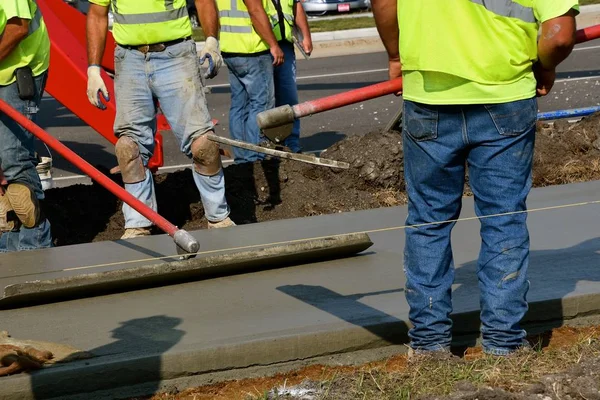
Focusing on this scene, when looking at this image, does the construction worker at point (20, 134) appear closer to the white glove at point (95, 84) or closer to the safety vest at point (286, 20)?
the white glove at point (95, 84)

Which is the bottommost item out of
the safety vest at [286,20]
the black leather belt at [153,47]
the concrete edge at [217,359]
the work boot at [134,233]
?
the work boot at [134,233]

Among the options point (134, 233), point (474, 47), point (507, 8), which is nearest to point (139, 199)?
point (134, 233)

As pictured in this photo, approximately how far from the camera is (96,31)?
661cm

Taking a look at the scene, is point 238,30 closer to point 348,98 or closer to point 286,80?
point 286,80

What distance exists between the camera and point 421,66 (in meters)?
4.09

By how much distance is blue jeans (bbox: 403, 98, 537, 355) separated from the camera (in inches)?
160

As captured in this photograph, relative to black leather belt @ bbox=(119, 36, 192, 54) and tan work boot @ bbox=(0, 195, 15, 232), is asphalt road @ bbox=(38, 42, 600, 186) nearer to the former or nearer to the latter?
tan work boot @ bbox=(0, 195, 15, 232)

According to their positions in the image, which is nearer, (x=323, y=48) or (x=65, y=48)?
(x=65, y=48)

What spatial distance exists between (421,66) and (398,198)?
3445 mm

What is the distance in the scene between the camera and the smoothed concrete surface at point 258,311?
13.7 ft

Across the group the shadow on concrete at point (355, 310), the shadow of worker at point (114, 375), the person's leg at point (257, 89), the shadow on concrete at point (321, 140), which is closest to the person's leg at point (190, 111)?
the shadow on concrete at point (355, 310)

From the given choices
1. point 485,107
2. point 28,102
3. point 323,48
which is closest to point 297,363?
point 485,107

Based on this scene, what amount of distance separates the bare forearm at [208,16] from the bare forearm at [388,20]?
2.46m

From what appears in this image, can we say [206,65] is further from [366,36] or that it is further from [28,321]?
[366,36]
